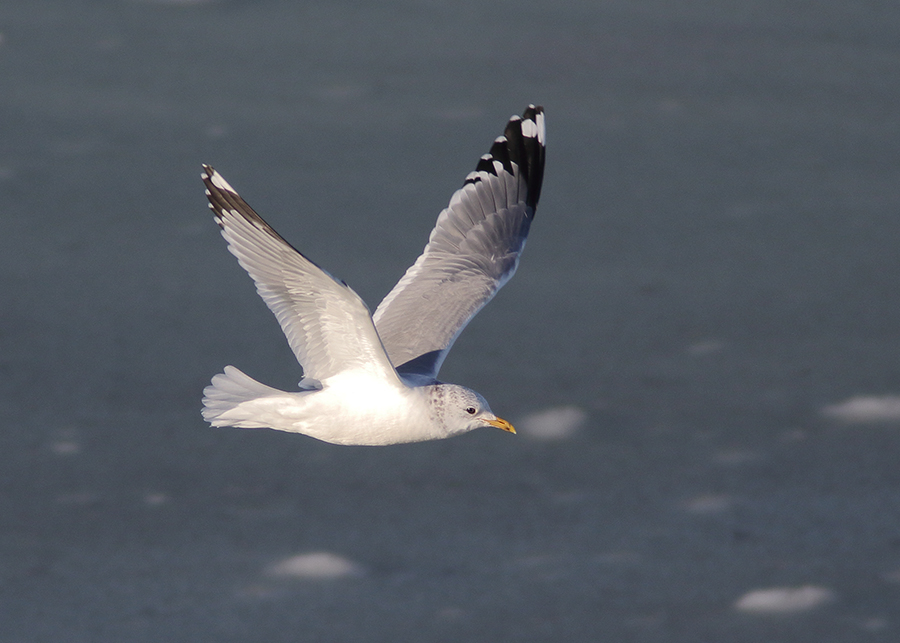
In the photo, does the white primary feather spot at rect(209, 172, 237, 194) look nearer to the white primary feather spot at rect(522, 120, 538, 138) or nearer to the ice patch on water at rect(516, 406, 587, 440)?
the white primary feather spot at rect(522, 120, 538, 138)

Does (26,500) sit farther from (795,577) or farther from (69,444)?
(795,577)

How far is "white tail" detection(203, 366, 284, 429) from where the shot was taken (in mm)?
4059

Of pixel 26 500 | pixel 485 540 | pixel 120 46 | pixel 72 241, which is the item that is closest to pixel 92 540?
pixel 26 500

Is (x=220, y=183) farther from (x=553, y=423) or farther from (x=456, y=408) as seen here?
(x=553, y=423)

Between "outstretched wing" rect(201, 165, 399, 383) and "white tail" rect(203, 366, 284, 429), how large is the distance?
173 mm

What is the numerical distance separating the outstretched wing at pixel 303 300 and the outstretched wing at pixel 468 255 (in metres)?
0.44

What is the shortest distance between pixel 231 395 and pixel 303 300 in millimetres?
434

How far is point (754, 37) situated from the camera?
812 centimetres

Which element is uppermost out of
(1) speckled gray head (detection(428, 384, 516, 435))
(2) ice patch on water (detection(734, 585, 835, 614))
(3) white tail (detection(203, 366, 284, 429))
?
(3) white tail (detection(203, 366, 284, 429))

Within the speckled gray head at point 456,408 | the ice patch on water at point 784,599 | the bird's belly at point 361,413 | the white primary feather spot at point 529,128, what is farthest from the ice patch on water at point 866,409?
the bird's belly at point 361,413

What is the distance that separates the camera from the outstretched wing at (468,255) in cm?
455

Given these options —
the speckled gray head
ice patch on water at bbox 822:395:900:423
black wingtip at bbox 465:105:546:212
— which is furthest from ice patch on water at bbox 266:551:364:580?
ice patch on water at bbox 822:395:900:423

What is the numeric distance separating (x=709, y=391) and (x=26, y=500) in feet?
9.36

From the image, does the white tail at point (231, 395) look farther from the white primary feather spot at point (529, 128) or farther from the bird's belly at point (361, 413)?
the white primary feather spot at point (529, 128)
